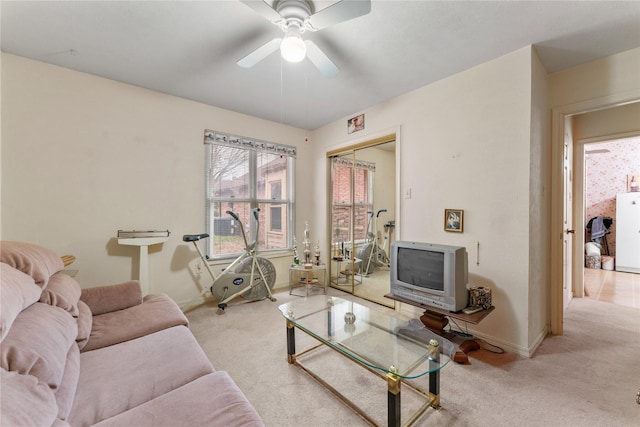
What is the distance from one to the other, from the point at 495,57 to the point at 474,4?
0.80 meters

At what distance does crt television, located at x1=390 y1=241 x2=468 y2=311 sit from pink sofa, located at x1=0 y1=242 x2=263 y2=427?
1.69 metres

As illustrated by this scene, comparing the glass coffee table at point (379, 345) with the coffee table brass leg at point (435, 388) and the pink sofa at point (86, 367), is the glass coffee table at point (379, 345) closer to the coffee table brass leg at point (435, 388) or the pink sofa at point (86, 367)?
the coffee table brass leg at point (435, 388)

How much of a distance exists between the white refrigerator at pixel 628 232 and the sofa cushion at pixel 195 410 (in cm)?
684

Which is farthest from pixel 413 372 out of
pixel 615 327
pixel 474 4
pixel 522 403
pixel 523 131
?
pixel 615 327

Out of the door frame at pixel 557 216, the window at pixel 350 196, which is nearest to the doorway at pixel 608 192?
the door frame at pixel 557 216

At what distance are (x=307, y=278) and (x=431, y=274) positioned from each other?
197 cm

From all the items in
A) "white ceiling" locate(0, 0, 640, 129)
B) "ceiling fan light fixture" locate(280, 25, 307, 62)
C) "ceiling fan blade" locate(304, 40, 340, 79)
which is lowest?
"ceiling fan light fixture" locate(280, 25, 307, 62)

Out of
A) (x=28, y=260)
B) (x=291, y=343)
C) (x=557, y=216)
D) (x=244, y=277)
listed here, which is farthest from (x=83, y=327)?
(x=557, y=216)

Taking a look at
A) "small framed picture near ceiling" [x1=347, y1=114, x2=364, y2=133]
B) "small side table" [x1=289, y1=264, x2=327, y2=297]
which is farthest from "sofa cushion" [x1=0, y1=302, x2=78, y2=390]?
"small framed picture near ceiling" [x1=347, y1=114, x2=364, y2=133]

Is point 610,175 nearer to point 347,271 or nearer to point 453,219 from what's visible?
point 453,219

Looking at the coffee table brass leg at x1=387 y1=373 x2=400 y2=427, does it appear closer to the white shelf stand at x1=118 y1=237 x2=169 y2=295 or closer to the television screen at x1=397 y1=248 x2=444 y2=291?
the television screen at x1=397 y1=248 x2=444 y2=291

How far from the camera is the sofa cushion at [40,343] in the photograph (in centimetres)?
87

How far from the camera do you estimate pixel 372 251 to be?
3.65 m

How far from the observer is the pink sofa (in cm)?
85
